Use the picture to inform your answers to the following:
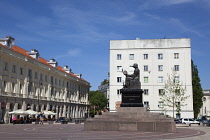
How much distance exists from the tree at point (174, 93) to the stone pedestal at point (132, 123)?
1226 inches

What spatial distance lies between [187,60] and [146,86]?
1010cm

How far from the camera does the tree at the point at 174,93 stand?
5062 cm

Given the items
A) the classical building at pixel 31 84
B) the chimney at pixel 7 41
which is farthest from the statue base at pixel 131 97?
the chimney at pixel 7 41

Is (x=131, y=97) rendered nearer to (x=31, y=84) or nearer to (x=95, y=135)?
(x=95, y=135)

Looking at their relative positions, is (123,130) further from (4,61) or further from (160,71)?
(160,71)

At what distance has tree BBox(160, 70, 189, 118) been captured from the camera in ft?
166

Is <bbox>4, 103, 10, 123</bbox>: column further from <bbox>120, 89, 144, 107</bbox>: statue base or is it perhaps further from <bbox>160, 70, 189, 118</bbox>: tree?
<bbox>120, 89, 144, 107</bbox>: statue base

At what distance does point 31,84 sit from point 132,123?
123 ft

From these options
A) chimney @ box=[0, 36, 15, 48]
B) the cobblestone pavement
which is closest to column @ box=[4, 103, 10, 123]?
chimney @ box=[0, 36, 15, 48]

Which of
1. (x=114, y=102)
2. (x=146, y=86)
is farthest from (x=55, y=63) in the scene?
(x=146, y=86)

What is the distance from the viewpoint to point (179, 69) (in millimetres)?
55938

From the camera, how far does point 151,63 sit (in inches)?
2242

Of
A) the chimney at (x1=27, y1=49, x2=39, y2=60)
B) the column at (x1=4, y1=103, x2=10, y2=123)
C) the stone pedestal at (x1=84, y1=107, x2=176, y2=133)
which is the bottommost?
the column at (x1=4, y1=103, x2=10, y2=123)

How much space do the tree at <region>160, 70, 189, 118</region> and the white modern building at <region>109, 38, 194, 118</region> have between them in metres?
1.19
